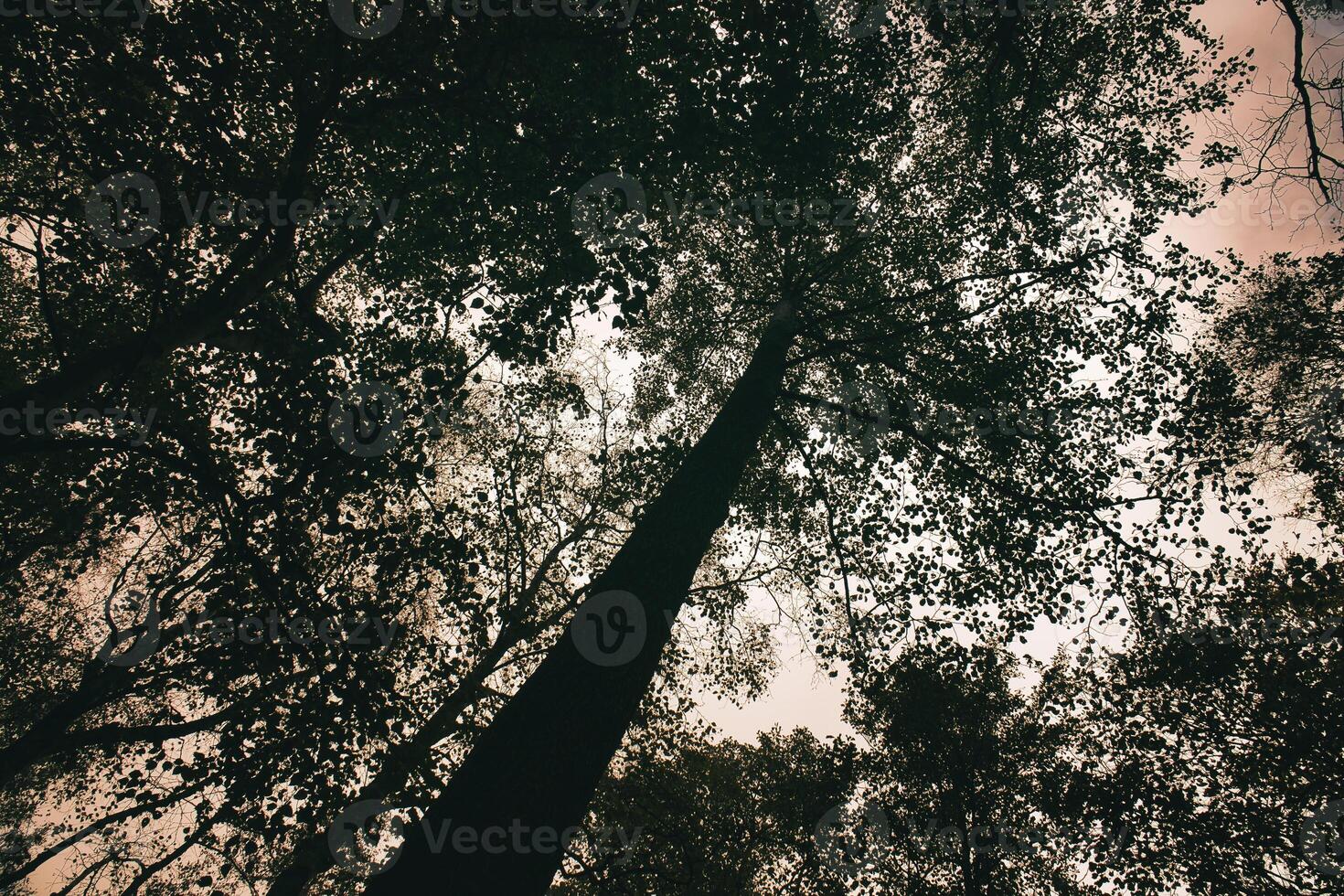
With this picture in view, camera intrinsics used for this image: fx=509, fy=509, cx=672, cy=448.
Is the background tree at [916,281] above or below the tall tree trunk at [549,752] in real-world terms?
above

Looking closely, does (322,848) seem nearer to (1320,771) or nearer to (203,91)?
(203,91)

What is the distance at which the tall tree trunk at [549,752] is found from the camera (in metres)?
2.82

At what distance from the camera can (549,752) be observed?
3354 mm

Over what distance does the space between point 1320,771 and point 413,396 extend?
18296mm

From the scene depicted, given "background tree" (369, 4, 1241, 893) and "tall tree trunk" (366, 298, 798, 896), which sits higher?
"background tree" (369, 4, 1241, 893)

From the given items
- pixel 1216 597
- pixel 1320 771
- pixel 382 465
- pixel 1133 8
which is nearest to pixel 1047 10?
pixel 1133 8

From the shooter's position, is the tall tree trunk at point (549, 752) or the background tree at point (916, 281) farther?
the background tree at point (916, 281)

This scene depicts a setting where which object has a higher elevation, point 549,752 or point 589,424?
point 589,424

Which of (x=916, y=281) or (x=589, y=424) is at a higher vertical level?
(x=916, y=281)

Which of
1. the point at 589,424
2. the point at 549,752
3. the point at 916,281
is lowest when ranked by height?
the point at 549,752

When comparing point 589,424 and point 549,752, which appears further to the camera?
point 589,424

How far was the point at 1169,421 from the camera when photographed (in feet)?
28.7

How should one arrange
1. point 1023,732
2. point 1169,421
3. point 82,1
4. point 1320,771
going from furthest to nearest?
point 1023,732 < point 1320,771 < point 1169,421 < point 82,1

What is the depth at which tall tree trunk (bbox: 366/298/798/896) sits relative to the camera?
2822mm
